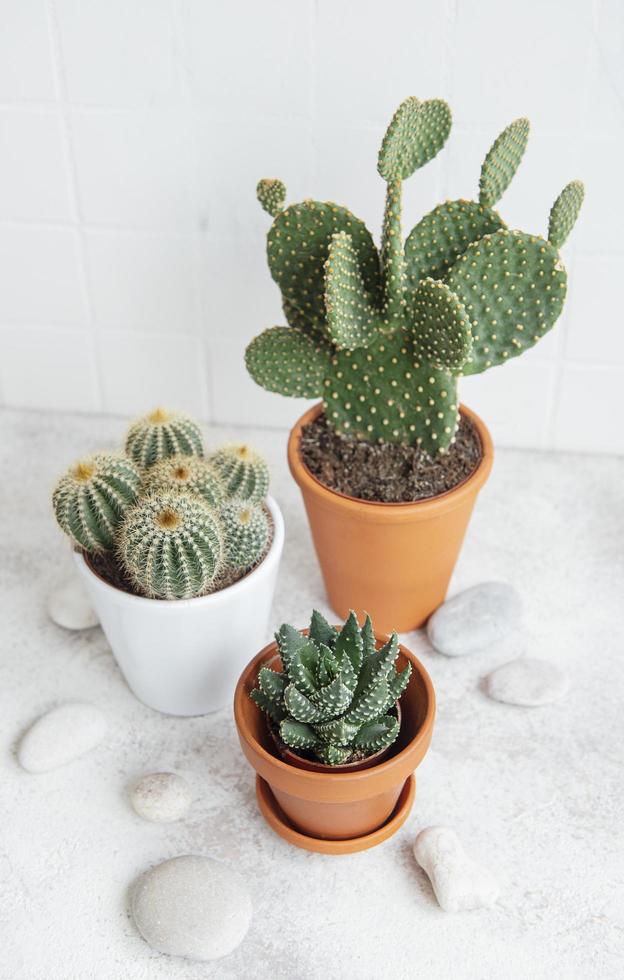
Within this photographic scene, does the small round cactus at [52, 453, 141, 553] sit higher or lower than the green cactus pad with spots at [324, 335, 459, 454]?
lower

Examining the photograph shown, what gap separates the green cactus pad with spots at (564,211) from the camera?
1.06 meters

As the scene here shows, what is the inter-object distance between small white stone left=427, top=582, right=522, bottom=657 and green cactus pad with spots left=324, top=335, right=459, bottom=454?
22 cm

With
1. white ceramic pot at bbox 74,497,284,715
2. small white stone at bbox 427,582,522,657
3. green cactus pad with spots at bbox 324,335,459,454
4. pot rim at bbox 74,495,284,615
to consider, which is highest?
green cactus pad with spots at bbox 324,335,459,454

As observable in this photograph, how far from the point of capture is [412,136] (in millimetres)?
1103

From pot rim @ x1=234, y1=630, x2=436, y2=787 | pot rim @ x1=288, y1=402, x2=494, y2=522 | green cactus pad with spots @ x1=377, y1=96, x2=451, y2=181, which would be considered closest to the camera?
pot rim @ x1=234, y1=630, x2=436, y2=787

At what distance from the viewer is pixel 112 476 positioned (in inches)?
43.6

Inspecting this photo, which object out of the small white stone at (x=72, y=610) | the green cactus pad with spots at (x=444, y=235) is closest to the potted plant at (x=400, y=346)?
the green cactus pad with spots at (x=444, y=235)

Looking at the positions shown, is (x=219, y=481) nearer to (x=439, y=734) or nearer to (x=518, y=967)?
(x=439, y=734)

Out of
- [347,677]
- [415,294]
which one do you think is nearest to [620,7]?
[415,294]

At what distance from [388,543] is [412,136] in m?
0.46

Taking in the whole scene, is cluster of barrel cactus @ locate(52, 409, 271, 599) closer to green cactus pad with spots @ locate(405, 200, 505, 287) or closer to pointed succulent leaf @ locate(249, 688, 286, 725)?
pointed succulent leaf @ locate(249, 688, 286, 725)

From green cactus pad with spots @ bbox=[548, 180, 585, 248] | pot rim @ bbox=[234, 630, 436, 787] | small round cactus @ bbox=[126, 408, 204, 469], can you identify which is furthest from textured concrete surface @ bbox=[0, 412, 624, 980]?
green cactus pad with spots @ bbox=[548, 180, 585, 248]

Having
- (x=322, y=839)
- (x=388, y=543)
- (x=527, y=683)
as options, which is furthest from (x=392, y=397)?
(x=322, y=839)

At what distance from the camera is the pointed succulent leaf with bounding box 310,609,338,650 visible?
104 centimetres
